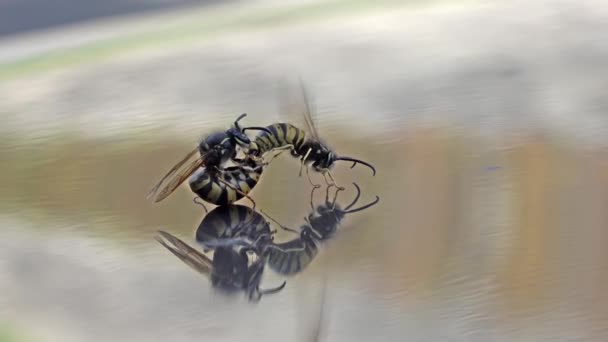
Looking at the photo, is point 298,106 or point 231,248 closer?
point 231,248

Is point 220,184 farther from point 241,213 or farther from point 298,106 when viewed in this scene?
point 298,106

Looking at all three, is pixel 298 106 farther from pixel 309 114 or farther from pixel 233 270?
pixel 233 270

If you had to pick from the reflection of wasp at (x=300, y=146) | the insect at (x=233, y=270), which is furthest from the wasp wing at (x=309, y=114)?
the insect at (x=233, y=270)

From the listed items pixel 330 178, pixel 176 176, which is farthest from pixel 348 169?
pixel 176 176

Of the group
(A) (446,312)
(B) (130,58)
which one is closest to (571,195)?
(A) (446,312)

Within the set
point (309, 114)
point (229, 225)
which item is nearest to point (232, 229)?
point (229, 225)
